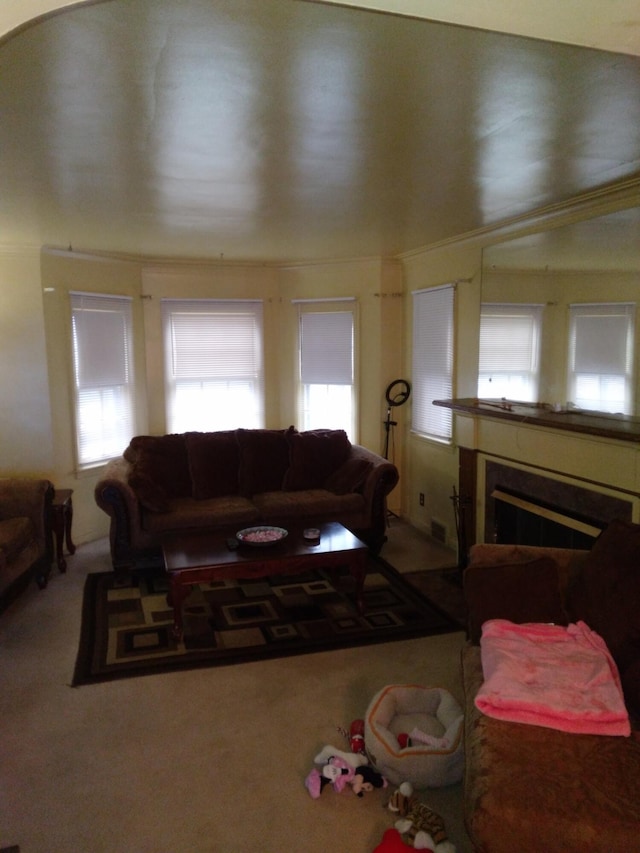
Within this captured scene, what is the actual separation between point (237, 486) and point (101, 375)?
1.57 meters

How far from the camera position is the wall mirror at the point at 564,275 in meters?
3.11

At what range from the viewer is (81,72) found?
1774 millimetres

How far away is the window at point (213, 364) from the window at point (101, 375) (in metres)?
0.41

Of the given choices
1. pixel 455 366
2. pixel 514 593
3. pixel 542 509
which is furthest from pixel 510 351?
pixel 514 593

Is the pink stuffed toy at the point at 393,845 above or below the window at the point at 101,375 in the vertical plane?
below

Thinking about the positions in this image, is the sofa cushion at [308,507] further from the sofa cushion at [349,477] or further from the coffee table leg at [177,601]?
the coffee table leg at [177,601]

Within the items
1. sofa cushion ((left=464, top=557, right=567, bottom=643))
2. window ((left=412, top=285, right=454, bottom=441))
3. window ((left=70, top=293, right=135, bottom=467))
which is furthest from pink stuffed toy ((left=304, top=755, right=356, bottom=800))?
window ((left=70, top=293, right=135, bottom=467))

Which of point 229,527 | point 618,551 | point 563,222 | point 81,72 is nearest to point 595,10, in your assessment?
point 81,72

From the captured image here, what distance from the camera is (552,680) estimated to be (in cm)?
207

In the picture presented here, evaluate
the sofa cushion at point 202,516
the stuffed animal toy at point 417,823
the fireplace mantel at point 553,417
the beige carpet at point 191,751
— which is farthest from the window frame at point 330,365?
the stuffed animal toy at point 417,823

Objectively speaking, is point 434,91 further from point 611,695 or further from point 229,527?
point 229,527

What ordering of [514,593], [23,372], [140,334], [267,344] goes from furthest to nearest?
[267,344] < [140,334] < [23,372] < [514,593]

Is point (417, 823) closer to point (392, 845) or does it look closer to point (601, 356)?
point (392, 845)

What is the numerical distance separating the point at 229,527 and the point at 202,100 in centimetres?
312
